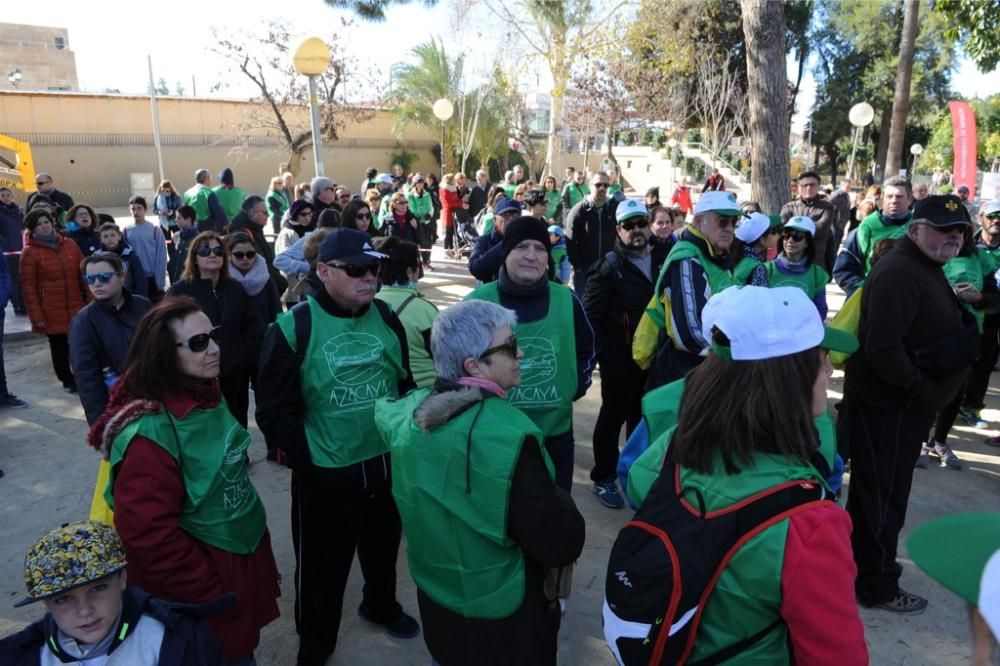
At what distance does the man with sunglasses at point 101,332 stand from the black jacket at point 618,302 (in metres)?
2.88

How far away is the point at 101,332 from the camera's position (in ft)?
12.7

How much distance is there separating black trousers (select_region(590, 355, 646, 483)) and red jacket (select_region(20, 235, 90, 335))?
5.29 m

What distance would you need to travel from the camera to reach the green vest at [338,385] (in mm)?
2773

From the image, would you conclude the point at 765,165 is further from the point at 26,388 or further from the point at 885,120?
the point at 885,120

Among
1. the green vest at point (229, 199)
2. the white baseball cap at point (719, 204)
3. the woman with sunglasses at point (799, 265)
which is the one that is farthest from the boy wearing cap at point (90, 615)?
the green vest at point (229, 199)

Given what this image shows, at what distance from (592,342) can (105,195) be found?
3123cm

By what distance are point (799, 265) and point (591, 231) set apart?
10.1 ft

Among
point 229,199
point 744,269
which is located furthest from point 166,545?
point 229,199

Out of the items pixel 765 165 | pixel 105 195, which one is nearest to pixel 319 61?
pixel 765 165

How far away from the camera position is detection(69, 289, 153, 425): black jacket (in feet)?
12.0

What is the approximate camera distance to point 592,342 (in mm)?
3613

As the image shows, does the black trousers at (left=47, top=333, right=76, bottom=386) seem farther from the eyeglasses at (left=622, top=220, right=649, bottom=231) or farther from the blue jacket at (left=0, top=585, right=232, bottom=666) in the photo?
the blue jacket at (left=0, top=585, right=232, bottom=666)

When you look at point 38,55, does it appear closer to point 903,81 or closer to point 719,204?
point 903,81

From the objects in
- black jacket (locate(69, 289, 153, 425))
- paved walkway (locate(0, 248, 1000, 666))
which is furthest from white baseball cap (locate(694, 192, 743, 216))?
black jacket (locate(69, 289, 153, 425))
